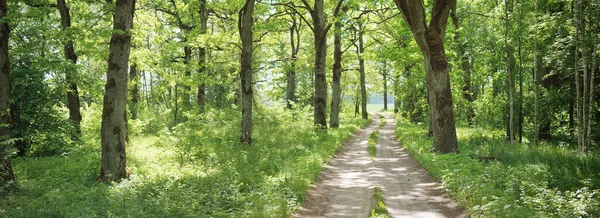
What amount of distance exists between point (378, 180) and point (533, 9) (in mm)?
11487

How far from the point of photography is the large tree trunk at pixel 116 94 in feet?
33.2

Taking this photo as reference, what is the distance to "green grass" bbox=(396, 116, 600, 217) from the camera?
6.27m

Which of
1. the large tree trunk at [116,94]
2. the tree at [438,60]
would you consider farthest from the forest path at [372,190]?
the large tree trunk at [116,94]

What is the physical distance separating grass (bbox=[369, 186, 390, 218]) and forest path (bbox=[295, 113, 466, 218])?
4.5 inches

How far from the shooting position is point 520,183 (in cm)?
820

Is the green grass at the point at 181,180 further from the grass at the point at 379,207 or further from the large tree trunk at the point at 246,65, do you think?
the grass at the point at 379,207

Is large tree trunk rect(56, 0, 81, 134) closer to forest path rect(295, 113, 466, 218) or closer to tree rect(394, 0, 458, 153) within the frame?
forest path rect(295, 113, 466, 218)

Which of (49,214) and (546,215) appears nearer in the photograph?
(546,215)

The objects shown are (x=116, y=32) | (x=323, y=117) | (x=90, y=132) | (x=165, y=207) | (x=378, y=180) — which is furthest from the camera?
(x=323, y=117)

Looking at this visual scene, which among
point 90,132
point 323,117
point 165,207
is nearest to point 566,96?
point 323,117

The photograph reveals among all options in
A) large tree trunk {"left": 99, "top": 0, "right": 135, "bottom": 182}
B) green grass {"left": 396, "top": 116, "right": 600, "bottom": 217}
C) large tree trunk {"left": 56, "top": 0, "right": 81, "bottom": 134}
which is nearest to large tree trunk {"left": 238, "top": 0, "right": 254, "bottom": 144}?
large tree trunk {"left": 99, "top": 0, "right": 135, "bottom": 182}

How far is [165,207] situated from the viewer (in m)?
7.22

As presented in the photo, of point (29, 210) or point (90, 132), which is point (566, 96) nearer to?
point (29, 210)

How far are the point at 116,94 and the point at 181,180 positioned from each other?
9.66 ft
